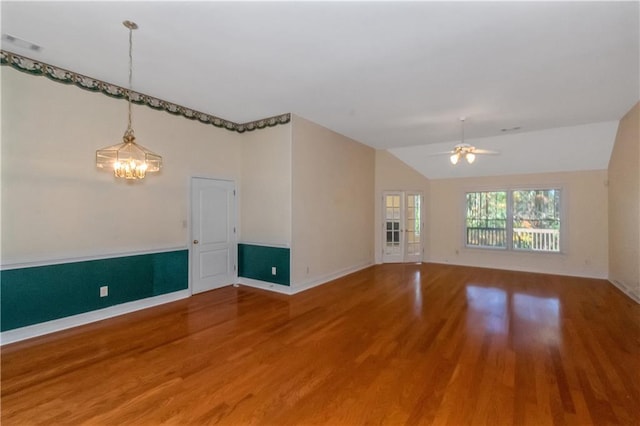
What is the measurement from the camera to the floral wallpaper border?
10.7 ft

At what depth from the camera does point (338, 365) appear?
109 inches

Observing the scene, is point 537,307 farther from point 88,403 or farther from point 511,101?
point 88,403

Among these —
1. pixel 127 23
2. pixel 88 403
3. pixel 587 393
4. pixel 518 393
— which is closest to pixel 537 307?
pixel 587 393

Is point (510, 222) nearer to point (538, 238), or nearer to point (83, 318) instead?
point (538, 238)

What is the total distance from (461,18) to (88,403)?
436cm

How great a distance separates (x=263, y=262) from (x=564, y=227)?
21.9 feet

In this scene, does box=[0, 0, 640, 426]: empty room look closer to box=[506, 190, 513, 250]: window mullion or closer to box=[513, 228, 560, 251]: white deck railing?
box=[513, 228, 560, 251]: white deck railing

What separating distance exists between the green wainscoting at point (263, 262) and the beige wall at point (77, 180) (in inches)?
47.1

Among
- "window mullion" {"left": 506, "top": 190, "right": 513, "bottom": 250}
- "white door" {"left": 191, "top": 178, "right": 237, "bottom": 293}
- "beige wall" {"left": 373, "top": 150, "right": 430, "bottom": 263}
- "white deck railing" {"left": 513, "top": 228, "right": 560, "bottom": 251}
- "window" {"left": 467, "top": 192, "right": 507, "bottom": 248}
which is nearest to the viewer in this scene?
"white door" {"left": 191, "top": 178, "right": 237, "bottom": 293}

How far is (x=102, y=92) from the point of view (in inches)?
153

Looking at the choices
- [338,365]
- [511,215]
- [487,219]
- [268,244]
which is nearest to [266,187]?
[268,244]

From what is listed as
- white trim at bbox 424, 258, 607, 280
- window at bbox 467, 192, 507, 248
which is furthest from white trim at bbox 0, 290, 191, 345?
window at bbox 467, 192, 507, 248

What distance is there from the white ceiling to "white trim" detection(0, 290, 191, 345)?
3048 millimetres

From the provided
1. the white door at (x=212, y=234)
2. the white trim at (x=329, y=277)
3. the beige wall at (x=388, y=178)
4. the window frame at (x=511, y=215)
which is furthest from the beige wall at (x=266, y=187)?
the window frame at (x=511, y=215)
